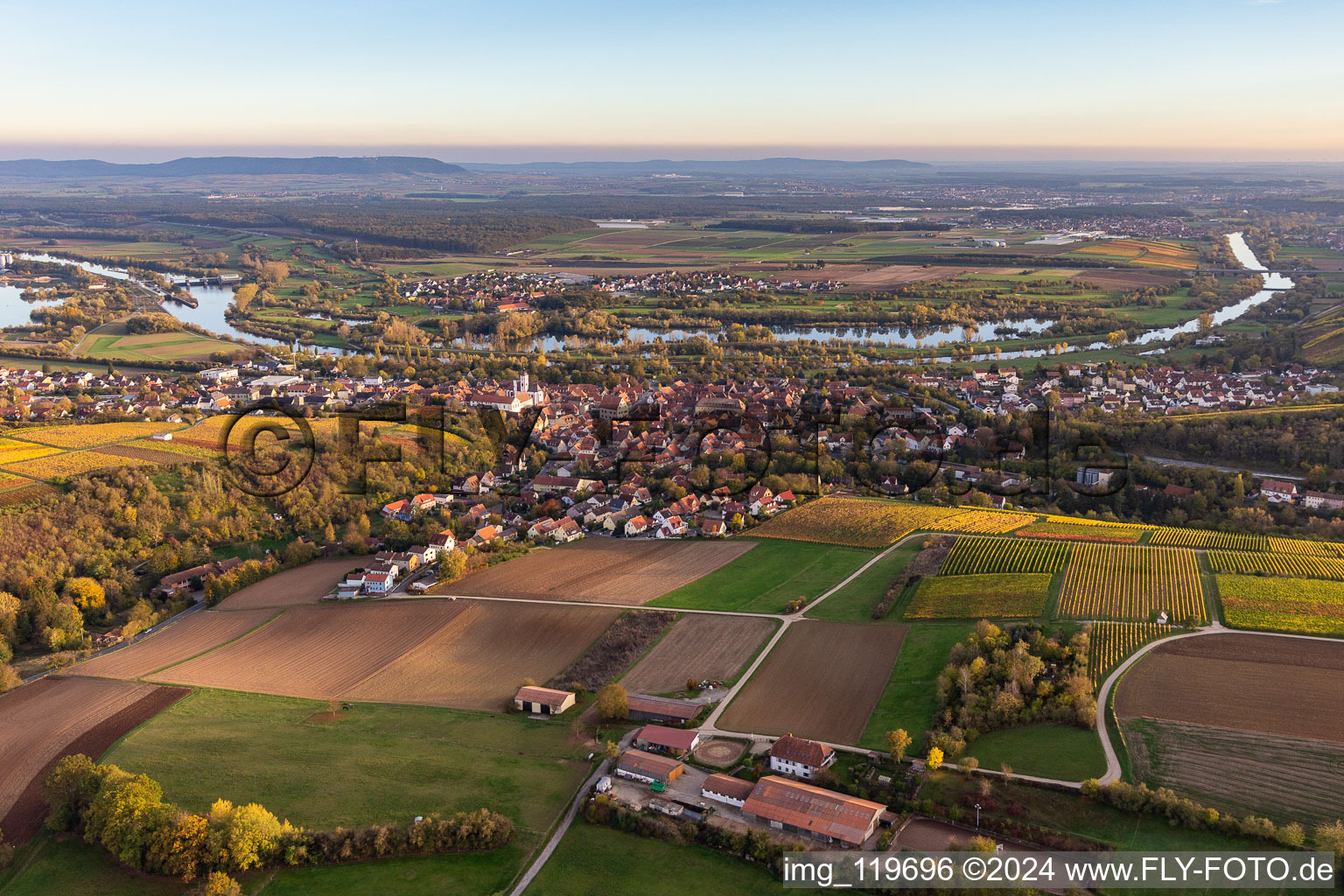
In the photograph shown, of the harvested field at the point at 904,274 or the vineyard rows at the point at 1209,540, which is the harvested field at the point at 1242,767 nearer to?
the vineyard rows at the point at 1209,540

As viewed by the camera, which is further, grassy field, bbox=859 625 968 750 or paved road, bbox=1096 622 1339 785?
grassy field, bbox=859 625 968 750

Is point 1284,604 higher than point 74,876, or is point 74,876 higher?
point 1284,604

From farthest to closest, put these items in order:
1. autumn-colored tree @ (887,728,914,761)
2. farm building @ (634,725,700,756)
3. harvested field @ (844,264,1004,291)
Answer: harvested field @ (844,264,1004,291)
farm building @ (634,725,700,756)
autumn-colored tree @ (887,728,914,761)

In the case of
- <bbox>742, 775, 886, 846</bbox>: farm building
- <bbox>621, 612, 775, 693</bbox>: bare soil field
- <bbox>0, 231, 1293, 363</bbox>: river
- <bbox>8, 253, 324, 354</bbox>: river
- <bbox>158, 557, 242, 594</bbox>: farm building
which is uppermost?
<bbox>8, 253, 324, 354</bbox>: river

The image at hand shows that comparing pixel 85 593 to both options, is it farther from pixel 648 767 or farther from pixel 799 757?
pixel 799 757

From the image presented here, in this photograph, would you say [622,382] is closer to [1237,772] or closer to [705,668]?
[705,668]

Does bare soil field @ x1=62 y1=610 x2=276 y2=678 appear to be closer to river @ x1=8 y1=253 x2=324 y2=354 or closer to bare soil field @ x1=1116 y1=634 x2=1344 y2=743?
bare soil field @ x1=1116 y1=634 x2=1344 y2=743

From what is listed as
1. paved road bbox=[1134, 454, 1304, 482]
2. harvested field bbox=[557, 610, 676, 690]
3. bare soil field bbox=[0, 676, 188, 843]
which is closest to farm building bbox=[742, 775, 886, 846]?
harvested field bbox=[557, 610, 676, 690]

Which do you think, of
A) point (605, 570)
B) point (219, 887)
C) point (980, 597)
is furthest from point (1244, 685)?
point (219, 887)
